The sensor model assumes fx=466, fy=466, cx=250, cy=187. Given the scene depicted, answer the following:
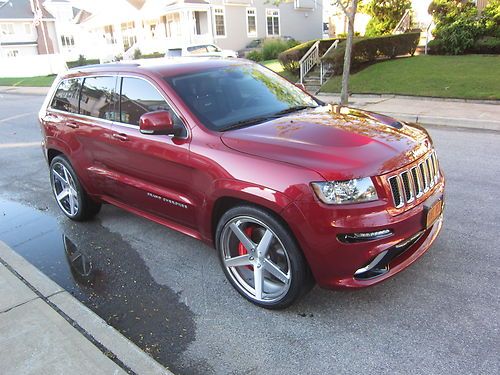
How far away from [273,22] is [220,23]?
20.2ft

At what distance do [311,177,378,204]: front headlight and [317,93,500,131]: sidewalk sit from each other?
25.2 ft

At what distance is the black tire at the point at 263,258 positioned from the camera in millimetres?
3145

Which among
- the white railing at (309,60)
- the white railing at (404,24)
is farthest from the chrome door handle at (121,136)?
the white railing at (404,24)

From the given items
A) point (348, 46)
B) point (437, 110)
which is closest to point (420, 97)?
point (437, 110)

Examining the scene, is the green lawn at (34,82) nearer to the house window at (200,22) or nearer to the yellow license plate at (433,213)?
the house window at (200,22)

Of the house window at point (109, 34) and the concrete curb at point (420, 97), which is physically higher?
the house window at point (109, 34)

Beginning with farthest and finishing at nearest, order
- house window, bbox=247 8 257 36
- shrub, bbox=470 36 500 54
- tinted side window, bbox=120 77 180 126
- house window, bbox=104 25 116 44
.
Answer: house window, bbox=104 25 116 44
house window, bbox=247 8 257 36
shrub, bbox=470 36 500 54
tinted side window, bbox=120 77 180 126

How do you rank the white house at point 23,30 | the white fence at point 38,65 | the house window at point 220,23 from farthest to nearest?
1. the white house at point 23,30
2. the white fence at point 38,65
3. the house window at point 220,23

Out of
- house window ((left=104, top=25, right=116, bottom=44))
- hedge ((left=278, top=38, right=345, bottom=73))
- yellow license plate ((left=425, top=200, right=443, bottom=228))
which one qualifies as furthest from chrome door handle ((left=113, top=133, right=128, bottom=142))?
house window ((left=104, top=25, right=116, bottom=44))

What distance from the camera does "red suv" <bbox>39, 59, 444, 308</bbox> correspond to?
2.96m

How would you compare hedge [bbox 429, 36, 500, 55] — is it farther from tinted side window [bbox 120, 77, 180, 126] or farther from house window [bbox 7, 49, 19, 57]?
house window [bbox 7, 49, 19, 57]

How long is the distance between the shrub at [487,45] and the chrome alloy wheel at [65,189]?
1611 centimetres

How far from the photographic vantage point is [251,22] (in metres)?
40.4

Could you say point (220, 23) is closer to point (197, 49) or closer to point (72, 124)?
point (197, 49)
